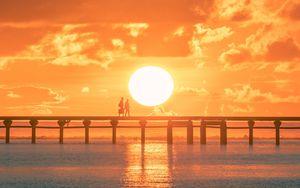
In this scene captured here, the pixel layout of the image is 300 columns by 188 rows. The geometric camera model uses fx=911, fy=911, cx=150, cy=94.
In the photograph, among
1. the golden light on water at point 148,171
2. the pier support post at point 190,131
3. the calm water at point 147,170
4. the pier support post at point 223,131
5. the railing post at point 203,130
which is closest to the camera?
the golden light on water at point 148,171

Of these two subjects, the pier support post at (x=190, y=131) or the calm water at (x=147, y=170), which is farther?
the pier support post at (x=190, y=131)

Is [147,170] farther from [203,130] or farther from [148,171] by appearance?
[203,130]

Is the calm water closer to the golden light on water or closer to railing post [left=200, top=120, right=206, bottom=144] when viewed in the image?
the golden light on water

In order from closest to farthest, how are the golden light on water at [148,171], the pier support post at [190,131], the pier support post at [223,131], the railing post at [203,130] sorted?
the golden light on water at [148,171] < the pier support post at [223,131] < the railing post at [203,130] < the pier support post at [190,131]

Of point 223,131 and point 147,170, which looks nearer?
point 147,170

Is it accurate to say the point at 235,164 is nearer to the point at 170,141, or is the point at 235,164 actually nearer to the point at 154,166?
the point at 154,166

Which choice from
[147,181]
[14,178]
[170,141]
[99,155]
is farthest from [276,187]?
[170,141]

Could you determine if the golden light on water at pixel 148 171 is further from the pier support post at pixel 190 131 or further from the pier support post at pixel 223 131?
the pier support post at pixel 190 131

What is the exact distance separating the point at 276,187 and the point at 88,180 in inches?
250

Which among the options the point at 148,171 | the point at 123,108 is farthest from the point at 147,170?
the point at 123,108

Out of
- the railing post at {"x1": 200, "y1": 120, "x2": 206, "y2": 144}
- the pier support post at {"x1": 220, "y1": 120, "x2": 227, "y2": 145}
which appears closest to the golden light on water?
the pier support post at {"x1": 220, "y1": 120, "x2": 227, "y2": 145}

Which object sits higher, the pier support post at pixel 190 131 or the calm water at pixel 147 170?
the pier support post at pixel 190 131

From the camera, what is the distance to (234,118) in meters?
59.5

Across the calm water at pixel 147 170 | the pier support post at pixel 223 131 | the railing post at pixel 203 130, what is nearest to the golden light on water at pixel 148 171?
the calm water at pixel 147 170
